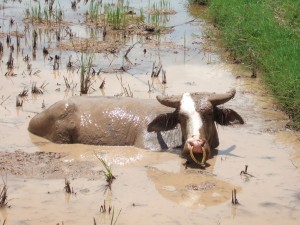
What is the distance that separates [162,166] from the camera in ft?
20.4

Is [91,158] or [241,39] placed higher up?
[241,39]

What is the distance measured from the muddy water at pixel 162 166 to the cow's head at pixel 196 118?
0.23 m

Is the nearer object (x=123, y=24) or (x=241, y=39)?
(x=241, y=39)

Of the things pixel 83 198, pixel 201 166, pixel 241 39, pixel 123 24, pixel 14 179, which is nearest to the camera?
pixel 83 198

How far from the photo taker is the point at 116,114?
22.8 feet

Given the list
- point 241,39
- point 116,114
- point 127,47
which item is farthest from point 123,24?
point 116,114

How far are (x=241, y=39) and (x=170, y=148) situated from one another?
4486 millimetres

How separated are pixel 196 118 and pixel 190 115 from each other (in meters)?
0.06

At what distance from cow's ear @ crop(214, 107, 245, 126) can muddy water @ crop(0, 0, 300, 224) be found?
0.29 m

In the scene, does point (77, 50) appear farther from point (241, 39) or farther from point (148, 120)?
point (148, 120)

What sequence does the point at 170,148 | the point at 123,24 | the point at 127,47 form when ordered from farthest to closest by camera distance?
the point at 123,24 < the point at 127,47 < the point at 170,148

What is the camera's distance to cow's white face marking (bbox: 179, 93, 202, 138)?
6.15 m

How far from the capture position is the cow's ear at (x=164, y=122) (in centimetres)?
648

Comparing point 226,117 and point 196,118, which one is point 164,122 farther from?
point 226,117
